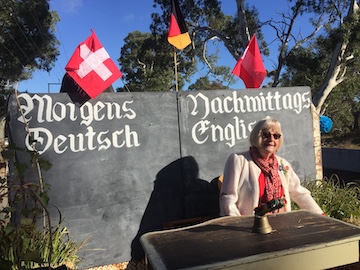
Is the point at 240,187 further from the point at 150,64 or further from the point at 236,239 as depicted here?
the point at 150,64

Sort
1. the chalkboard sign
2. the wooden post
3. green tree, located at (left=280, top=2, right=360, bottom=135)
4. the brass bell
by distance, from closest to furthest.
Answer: the brass bell < the chalkboard sign < the wooden post < green tree, located at (left=280, top=2, right=360, bottom=135)

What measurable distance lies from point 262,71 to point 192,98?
4.45 ft

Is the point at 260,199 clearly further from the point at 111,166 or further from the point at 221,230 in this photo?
the point at 111,166

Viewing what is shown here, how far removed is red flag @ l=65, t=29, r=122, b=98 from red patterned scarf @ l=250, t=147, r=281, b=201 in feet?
5.13

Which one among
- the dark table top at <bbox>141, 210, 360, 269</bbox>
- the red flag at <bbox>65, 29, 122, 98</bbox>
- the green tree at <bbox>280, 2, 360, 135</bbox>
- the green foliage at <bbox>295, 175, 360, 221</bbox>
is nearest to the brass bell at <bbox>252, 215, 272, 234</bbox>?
the dark table top at <bbox>141, 210, 360, 269</bbox>

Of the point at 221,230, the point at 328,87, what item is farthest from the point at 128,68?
the point at 221,230

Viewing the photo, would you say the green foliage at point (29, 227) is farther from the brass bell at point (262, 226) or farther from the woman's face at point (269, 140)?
the woman's face at point (269, 140)

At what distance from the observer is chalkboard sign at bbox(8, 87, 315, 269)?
2.99 metres

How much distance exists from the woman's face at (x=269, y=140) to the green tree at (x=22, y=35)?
17.1 meters

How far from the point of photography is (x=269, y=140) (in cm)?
270

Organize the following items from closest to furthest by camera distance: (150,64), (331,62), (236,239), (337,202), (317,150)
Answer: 1. (236,239)
2. (337,202)
3. (317,150)
4. (331,62)
5. (150,64)

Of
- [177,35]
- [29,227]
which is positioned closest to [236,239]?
[29,227]

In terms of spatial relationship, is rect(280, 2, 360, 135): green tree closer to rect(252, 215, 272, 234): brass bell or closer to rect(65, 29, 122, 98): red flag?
rect(65, 29, 122, 98): red flag

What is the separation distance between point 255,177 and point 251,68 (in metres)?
2.15
